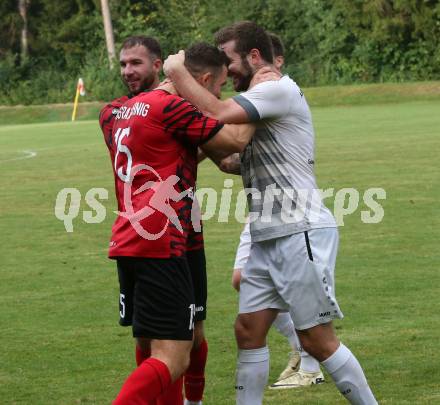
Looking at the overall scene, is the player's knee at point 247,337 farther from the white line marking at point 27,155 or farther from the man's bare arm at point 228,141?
the white line marking at point 27,155

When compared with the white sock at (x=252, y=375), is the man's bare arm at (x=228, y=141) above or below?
above

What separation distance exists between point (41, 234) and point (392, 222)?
14.7 ft

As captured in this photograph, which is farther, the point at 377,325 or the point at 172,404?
the point at 377,325

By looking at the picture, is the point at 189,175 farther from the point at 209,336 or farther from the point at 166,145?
the point at 209,336

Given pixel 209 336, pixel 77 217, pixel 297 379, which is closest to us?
pixel 297 379

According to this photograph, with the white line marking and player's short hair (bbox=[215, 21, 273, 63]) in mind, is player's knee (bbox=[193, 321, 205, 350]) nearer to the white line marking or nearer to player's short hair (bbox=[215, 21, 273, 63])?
player's short hair (bbox=[215, 21, 273, 63])

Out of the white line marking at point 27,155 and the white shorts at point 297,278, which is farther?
the white line marking at point 27,155

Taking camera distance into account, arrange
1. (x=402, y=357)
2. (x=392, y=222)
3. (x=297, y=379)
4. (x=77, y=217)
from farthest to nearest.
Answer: (x=77, y=217) → (x=392, y=222) → (x=402, y=357) → (x=297, y=379)

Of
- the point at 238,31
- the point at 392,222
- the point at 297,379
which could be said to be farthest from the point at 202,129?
the point at 392,222

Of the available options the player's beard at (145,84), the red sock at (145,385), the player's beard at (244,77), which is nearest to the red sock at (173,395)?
the red sock at (145,385)

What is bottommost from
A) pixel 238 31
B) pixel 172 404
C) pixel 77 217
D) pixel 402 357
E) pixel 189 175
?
pixel 77 217

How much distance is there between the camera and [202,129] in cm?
546

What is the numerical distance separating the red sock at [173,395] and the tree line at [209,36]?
4685cm

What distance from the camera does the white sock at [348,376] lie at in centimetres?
591
